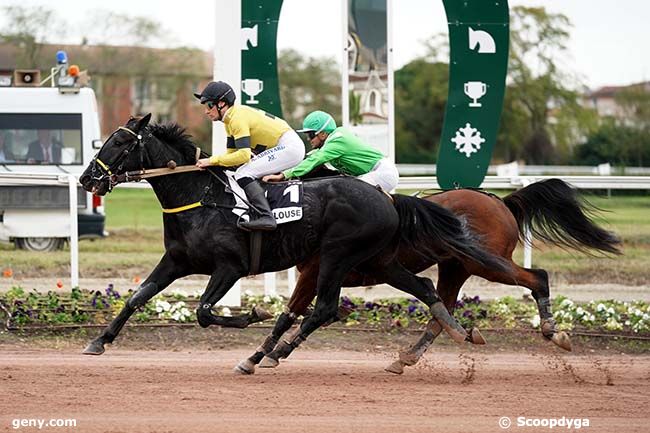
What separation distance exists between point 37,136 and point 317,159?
31.1ft

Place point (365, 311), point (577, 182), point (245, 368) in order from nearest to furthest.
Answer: point (245, 368) → point (365, 311) → point (577, 182)

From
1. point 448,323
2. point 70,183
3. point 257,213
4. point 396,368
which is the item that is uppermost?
point 70,183

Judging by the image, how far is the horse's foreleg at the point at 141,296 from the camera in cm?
860

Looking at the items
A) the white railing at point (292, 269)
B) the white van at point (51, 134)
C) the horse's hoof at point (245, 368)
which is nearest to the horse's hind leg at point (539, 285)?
the white railing at point (292, 269)

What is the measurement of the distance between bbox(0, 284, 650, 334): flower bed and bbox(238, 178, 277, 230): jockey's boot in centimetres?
254

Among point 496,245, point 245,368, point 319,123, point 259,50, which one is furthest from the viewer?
point 259,50

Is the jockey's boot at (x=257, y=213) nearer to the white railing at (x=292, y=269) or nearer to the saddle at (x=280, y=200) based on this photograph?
the saddle at (x=280, y=200)

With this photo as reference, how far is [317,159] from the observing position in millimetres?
9016

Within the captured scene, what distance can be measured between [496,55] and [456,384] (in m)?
4.58

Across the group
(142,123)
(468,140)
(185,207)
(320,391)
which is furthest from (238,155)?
(468,140)

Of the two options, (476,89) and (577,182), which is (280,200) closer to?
(476,89)

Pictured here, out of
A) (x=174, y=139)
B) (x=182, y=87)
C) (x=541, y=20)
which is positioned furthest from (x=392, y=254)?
(x=182, y=87)

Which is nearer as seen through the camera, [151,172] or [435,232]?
[151,172]

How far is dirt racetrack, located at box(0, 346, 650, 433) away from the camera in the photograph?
6855mm
